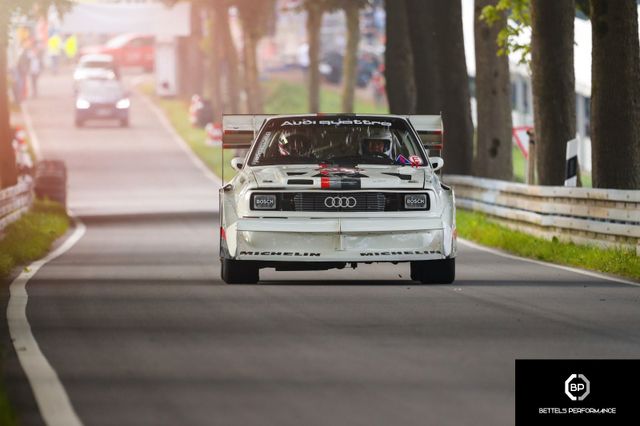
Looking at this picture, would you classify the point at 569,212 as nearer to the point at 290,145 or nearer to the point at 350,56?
the point at 290,145

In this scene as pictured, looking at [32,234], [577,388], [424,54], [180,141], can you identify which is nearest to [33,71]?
[180,141]

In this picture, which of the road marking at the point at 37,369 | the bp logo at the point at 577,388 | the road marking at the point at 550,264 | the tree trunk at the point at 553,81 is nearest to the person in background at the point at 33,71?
the tree trunk at the point at 553,81

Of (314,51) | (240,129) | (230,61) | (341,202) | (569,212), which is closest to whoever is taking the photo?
(341,202)

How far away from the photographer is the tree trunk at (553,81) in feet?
88.1

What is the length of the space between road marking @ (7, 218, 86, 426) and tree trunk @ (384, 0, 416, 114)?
2418cm

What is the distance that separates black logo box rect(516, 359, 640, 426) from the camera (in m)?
8.94

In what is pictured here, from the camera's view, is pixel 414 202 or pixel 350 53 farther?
pixel 350 53

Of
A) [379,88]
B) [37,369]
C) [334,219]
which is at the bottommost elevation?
[37,369]

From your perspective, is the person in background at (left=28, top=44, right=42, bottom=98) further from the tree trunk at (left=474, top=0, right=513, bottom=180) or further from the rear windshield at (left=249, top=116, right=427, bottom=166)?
the rear windshield at (left=249, top=116, right=427, bottom=166)

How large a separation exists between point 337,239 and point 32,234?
405 inches

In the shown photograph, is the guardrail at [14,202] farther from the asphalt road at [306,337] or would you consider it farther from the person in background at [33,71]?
the person in background at [33,71]

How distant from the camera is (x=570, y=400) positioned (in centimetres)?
909

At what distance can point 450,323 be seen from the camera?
13.9 meters

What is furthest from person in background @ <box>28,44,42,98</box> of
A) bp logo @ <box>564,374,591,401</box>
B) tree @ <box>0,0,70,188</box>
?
bp logo @ <box>564,374,591,401</box>
